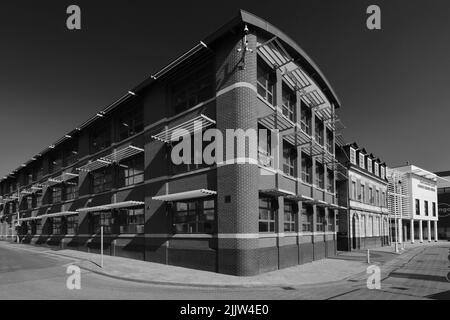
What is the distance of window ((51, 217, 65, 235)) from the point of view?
114 feet

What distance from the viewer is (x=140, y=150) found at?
22.7m

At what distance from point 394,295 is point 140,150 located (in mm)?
16629

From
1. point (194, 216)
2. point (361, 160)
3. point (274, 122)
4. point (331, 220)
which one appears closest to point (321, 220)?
point (331, 220)

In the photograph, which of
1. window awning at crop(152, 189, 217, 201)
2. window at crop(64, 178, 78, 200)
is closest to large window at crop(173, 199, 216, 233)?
window awning at crop(152, 189, 217, 201)

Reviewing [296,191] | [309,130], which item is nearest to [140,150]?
[296,191]

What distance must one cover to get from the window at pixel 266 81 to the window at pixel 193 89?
103 inches

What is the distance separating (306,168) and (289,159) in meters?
3.40

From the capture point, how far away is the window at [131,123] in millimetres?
24178

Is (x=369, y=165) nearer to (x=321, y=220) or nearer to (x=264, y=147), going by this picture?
(x=321, y=220)

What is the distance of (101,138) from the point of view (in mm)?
29281

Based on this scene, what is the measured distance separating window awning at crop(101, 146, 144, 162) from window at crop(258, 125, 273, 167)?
842 centimetres
